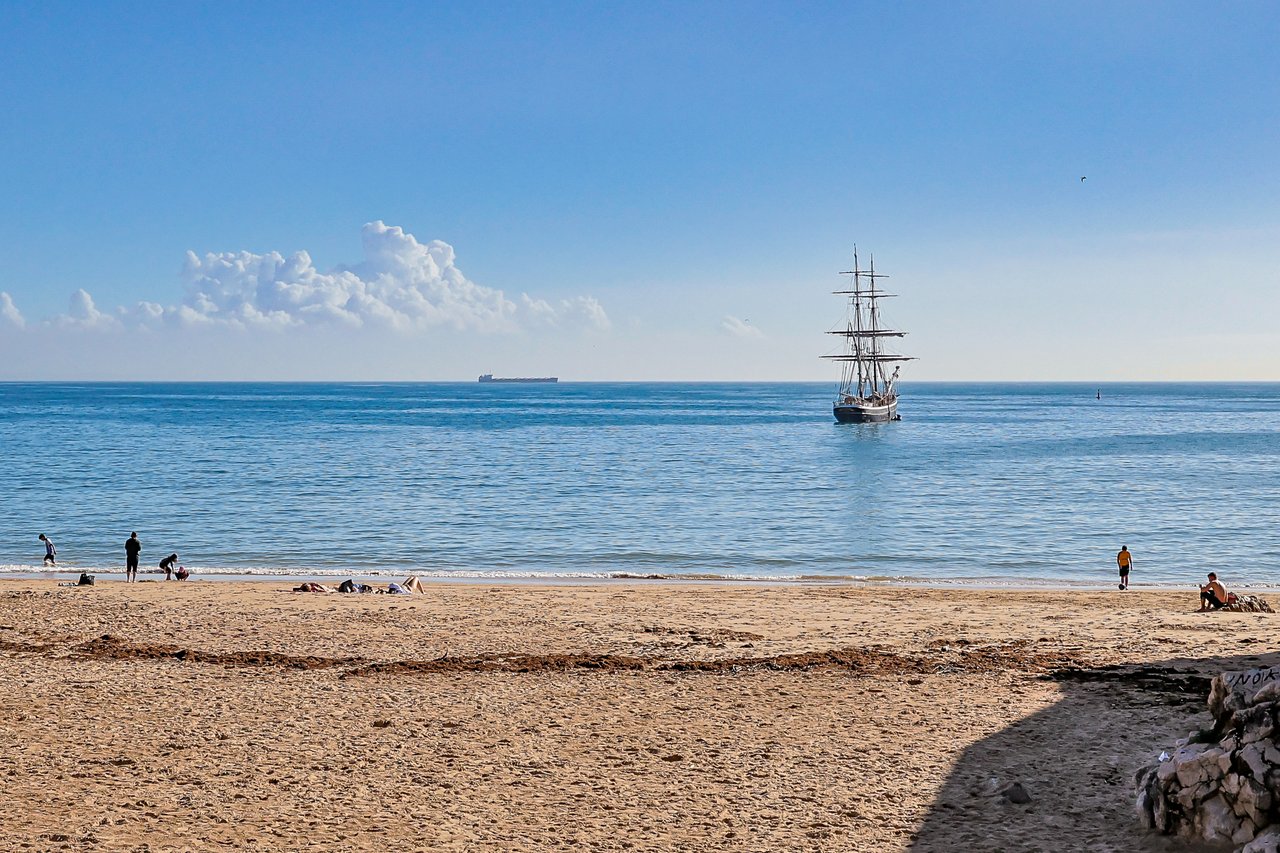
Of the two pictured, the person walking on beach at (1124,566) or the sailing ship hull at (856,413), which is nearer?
the person walking on beach at (1124,566)

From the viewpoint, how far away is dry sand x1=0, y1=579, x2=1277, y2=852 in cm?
995

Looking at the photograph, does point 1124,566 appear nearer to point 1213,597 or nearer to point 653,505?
point 1213,597

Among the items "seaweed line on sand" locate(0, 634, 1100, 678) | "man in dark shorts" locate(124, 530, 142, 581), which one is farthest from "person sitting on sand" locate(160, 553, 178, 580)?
"seaweed line on sand" locate(0, 634, 1100, 678)

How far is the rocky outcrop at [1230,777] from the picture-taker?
323 inches

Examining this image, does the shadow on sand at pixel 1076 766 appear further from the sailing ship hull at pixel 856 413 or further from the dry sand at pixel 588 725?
the sailing ship hull at pixel 856 413

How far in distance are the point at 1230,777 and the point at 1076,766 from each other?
122 inches

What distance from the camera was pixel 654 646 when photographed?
17.9 metres

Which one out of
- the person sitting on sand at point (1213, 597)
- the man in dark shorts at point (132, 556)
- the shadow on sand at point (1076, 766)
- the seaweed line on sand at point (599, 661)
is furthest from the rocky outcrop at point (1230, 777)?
the man in dark shorts at point (132, 556)

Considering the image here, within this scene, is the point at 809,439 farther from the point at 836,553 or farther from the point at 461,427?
the point at 836,553

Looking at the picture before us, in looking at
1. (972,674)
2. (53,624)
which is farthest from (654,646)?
(53,624)

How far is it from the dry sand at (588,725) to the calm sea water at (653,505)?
11709mm

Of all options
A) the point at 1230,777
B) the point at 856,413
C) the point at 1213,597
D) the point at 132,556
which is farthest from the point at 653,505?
the point at 856,413

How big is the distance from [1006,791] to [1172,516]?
119 feet

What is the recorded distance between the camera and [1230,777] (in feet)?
27.7
